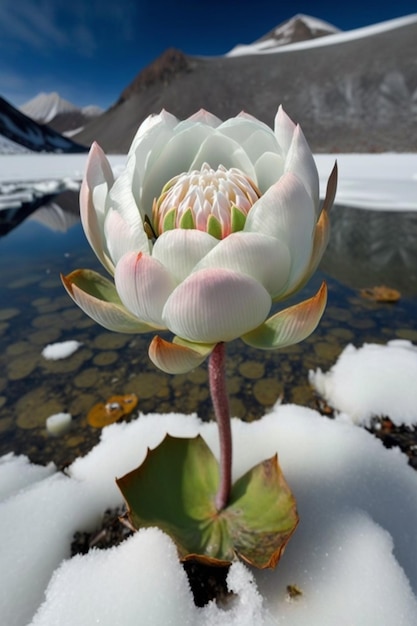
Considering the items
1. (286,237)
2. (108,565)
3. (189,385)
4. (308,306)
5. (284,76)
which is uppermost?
(284,76)

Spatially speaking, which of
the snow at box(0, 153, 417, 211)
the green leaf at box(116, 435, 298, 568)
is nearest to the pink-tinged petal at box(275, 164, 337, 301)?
the green leaf at box(116, 435, 298, 568)

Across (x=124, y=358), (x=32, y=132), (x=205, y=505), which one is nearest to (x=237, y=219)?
(x=205, y=505)

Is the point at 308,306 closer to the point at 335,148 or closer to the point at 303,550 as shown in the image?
the point at 303,550

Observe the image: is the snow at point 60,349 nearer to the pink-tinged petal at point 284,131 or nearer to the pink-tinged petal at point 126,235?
the pink-tinged petal at point 126,235

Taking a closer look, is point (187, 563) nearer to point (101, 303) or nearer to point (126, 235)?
point (101, 303)

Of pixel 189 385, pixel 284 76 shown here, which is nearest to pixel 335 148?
pixel 284 76

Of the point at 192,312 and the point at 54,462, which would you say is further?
the point at 54,462
